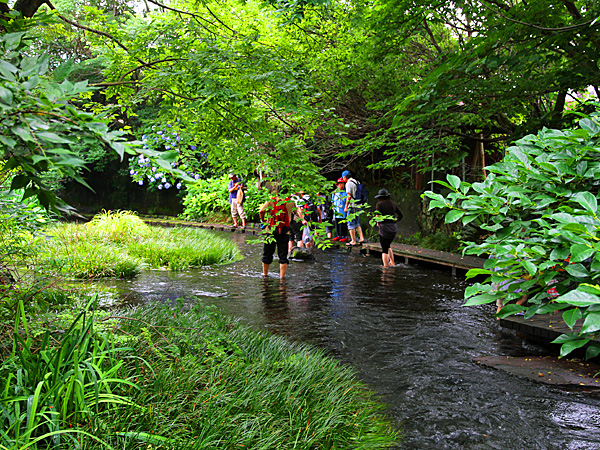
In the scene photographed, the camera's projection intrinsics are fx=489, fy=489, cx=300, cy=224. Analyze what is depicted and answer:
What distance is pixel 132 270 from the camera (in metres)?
10.3

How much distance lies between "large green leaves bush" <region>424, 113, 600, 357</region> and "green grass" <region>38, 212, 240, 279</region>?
725 cm

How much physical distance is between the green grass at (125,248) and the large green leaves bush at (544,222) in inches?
286

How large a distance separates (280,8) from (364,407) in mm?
4491

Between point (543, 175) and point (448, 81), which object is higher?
point (448, 81)

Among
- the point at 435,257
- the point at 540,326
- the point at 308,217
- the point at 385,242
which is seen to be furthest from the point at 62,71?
the point at 308,217

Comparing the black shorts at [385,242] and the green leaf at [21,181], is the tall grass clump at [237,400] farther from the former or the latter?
the black shorts at [385,242]

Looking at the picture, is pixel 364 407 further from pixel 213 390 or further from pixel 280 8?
pixel 280 8

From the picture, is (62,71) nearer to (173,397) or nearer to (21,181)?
(21,181)

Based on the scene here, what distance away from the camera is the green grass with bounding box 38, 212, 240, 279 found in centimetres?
989

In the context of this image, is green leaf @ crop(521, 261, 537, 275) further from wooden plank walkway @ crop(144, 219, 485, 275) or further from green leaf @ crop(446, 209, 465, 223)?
wooden plank walkway @ crop(144, 219, 485, 275)

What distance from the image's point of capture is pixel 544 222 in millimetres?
1803

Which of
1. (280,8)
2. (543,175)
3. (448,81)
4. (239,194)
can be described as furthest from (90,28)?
(239,194)

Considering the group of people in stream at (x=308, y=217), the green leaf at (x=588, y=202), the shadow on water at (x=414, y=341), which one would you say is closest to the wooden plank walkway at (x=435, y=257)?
the shadow on water at (x=414, y=341)

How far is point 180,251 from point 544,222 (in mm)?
11425
